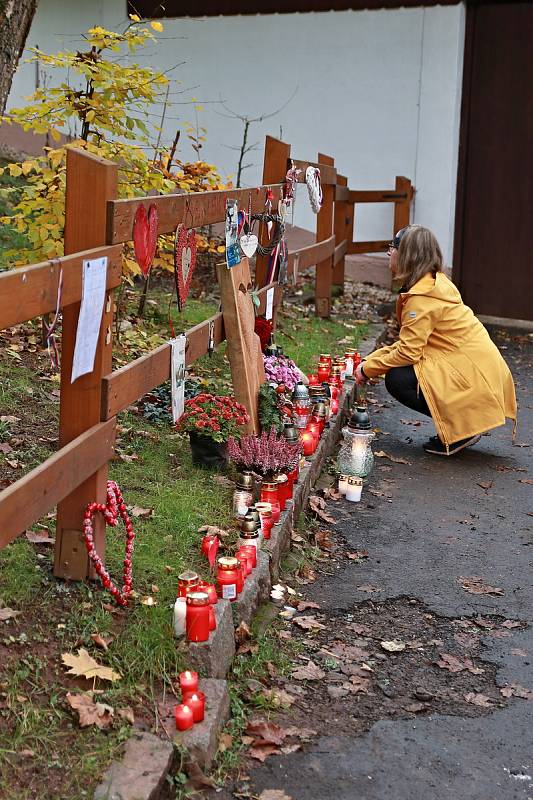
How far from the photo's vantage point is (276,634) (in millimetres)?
4117

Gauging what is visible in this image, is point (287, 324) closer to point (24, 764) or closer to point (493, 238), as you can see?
point (493, 238)

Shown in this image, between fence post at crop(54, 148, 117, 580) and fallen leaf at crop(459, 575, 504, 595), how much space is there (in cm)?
188

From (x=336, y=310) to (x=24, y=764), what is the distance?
9.00 meters

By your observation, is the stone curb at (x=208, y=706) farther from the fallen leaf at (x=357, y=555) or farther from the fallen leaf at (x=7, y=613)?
the fallen leaf at (x=7, y=613)

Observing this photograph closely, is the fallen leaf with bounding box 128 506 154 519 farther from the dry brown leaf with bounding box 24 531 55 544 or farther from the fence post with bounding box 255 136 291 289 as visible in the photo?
the fence post with bounding box 255 136 291 289

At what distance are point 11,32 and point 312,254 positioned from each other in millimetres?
4056

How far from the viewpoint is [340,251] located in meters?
11.4

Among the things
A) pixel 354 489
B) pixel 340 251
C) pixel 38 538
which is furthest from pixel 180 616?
pixel 340 251

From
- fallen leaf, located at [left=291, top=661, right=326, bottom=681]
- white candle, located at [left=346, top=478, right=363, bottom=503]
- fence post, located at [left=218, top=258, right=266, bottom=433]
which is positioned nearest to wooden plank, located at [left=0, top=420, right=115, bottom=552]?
fallen leaf, located at [left=291, top=661, right=326, bottom=681]

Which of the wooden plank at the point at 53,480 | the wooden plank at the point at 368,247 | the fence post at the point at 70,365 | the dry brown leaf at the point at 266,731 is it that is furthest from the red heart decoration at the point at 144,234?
the wooden plank at the point at 368,247

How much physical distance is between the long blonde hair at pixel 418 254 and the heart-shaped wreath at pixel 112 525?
3.42m

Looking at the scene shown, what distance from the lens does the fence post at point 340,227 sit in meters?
11.6

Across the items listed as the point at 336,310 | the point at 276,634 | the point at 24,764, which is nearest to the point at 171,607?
the point at 276,634

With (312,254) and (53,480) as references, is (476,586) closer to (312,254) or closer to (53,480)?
(53,480)
